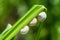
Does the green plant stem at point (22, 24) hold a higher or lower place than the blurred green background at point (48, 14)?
lower

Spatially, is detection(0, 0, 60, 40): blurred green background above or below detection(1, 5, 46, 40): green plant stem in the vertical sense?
above

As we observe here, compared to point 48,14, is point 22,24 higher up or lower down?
lower down

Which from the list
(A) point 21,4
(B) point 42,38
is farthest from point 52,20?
(A) point 21,4

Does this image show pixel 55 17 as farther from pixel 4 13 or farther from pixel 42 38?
pixel 4 13

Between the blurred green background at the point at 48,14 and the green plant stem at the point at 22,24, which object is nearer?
the green plant stem at the point at 22,24

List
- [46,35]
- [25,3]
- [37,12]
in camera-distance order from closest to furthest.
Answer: [37,12]
[46,35]
[25,3]

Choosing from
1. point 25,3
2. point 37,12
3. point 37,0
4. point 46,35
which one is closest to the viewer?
point 37,12

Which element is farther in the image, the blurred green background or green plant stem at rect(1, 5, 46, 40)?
the blurred green background

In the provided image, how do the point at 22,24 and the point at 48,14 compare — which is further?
the point at 48,14
